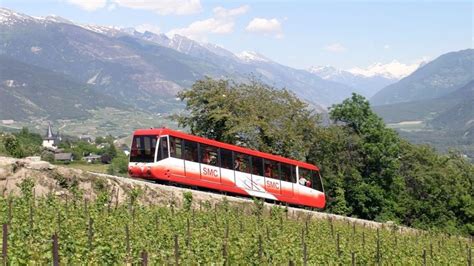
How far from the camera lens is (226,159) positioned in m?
29.5

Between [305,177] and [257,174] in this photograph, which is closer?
[257,174]

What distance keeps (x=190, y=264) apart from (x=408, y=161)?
1970 inches

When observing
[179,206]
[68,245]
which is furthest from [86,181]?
[68,245]

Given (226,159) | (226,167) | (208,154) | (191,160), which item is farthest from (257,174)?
(191,160)

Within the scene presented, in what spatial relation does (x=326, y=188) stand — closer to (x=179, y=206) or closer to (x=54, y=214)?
(x=179, y=206)

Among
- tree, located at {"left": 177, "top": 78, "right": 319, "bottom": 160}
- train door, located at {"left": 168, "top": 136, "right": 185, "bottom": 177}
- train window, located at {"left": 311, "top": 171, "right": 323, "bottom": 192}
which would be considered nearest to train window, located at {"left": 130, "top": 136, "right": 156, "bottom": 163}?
train door, located at {"left": 168, "top": 136, "right": 185, "bottom": 177}

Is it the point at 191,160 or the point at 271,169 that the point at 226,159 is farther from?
the point at 271,169

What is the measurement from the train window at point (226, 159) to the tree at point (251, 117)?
17.0m

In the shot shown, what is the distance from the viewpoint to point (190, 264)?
43.8 ft

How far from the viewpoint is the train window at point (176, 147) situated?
26.7 metres

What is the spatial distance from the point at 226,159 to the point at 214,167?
38.2 inches

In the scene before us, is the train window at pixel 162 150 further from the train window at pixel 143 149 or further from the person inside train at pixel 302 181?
the person inside train at pixel 302 181

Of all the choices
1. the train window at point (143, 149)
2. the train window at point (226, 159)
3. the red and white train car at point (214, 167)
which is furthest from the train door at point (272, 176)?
the train window at point (143, 149)

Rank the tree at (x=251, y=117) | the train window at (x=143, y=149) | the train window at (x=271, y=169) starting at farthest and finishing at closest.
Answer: the tree at (x=251, y=117) < the train window at (x=271, y=169) < the train window at (x=143, y=149)
